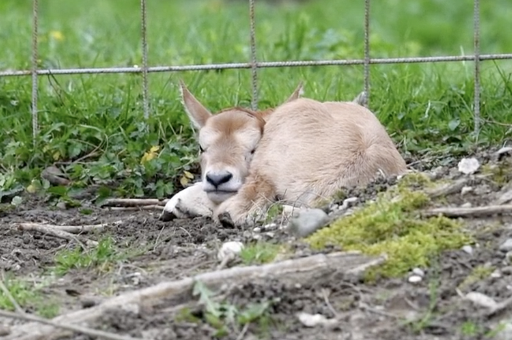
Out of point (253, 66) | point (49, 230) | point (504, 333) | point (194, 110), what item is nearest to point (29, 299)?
point (49, 230)

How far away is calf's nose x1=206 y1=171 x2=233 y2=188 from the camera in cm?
629

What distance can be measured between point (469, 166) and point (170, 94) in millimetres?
2938

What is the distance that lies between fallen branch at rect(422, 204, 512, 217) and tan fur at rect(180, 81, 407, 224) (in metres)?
0.74

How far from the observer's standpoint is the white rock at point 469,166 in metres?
5.89

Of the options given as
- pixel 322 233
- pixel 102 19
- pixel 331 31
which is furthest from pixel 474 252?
pixel 102 19

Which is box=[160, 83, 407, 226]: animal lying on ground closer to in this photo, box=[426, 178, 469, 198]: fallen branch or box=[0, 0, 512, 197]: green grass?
box=[426, 178, 469, 198]: fallen branch

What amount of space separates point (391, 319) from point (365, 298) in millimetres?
195

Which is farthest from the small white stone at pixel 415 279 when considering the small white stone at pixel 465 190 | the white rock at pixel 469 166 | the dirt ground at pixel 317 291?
Answer: the white rock at pixel 469 166

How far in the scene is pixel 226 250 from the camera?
5293 mm

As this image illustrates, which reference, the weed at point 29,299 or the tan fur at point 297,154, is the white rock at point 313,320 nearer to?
the weed at point 29,299

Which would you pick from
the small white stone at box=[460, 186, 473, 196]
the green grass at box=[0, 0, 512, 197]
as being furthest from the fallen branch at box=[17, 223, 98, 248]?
the small white stone at box=[460, 186, 473, 196]

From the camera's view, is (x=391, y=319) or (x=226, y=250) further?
(x=226, y=250)

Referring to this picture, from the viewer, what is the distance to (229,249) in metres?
5.29

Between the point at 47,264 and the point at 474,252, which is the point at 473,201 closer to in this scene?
the point at 474,252
